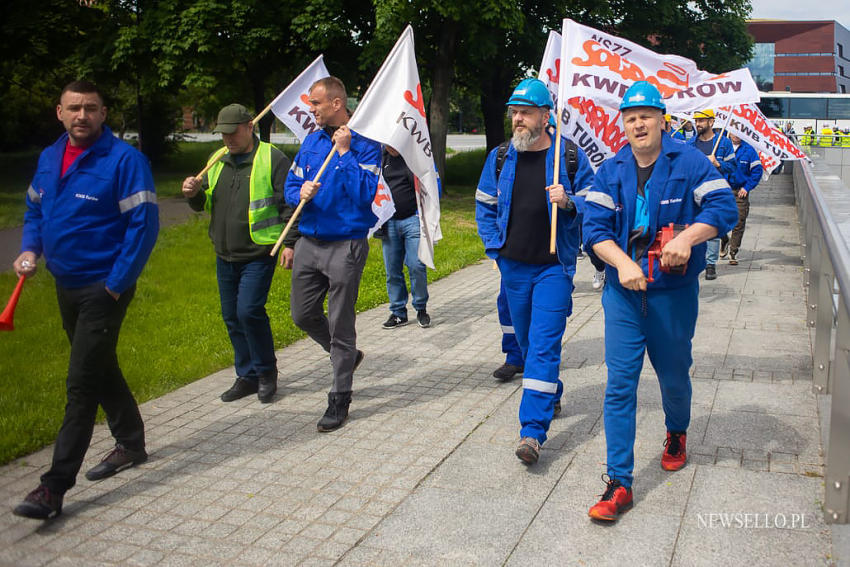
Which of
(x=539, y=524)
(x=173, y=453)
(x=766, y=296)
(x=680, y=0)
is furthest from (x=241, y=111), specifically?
Result: (x=680, y=0)

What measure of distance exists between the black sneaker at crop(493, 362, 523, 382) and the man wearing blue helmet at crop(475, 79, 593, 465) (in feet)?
4.41

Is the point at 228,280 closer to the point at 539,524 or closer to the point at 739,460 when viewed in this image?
the point at 539,524

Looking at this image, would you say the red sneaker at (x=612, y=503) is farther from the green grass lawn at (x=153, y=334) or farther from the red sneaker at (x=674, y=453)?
Answer: the green grass lawn at (x=153, y=334)

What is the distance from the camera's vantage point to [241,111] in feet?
20.0

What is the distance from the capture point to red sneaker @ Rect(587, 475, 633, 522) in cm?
420

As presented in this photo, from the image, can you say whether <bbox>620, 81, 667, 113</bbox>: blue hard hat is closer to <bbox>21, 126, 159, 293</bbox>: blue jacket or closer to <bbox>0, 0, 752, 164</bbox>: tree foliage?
<bbox>21, 126, 159, 293</bbox>: blue jacket

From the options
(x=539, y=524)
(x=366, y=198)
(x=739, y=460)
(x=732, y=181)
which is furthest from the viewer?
(x=732, y=181)

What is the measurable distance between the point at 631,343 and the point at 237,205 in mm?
2935

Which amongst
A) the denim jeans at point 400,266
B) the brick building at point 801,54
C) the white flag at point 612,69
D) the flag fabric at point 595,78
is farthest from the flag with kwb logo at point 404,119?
the brick building at point 801,54

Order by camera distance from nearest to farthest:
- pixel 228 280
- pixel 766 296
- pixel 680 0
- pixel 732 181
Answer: pixel 228 280 < pixel 766 296 < pixel 732 181 < pixel 680 0

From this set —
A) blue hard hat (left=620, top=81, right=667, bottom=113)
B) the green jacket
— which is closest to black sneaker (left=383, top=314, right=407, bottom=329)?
the green jacket

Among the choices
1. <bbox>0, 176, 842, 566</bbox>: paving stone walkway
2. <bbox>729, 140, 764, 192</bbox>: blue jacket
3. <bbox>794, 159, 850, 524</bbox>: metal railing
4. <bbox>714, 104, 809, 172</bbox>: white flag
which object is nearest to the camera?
<bbox>794, 159, 850, 524</bbox>: metal railing

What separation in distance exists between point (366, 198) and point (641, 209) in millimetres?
2070

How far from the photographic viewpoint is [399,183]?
29.0 feet
